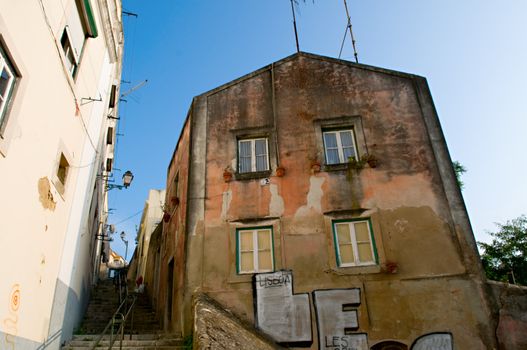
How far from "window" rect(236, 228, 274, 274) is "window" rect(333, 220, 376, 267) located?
1777 mm

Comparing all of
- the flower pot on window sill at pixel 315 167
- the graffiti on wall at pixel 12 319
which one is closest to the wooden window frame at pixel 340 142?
the flower pot on window sill at pixel 315 167

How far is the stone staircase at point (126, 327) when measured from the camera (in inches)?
352

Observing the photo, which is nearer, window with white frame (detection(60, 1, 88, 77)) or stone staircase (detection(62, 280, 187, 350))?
stone staircase (detection(62, 280, 187, 350))

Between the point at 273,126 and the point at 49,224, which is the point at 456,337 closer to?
the point at 273,126

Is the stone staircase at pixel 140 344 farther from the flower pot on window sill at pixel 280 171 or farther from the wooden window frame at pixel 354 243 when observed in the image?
the flower pot on window sill at pixel 280 171

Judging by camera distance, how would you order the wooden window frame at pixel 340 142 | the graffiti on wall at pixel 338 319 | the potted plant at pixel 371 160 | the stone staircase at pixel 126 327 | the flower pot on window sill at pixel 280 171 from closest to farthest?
the stone staircase at pixel 126 327
the graffiti on wall at pixel 338 319
the potted plant at pixel 371 160
the flower pot on window sill at pixel 280 171
the wooden window frame at pixel 340 142

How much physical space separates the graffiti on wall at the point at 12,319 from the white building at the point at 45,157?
16 mm

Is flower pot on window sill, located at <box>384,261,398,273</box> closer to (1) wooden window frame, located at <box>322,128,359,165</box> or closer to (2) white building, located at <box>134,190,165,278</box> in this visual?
(1) wooden window frame, located at <box>322,128,359,165</box>

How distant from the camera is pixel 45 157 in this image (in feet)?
26.2

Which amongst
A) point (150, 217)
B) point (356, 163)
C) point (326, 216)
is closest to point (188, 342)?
point (326, 216)

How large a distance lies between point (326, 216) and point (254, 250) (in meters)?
2.14

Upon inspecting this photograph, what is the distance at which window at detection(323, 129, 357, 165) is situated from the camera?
452 inches

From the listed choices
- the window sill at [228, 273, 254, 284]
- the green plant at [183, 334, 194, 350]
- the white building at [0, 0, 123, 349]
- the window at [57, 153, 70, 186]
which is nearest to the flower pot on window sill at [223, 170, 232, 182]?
the window sill at [228, 273, 254, 284]

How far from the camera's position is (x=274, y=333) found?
9.40m
